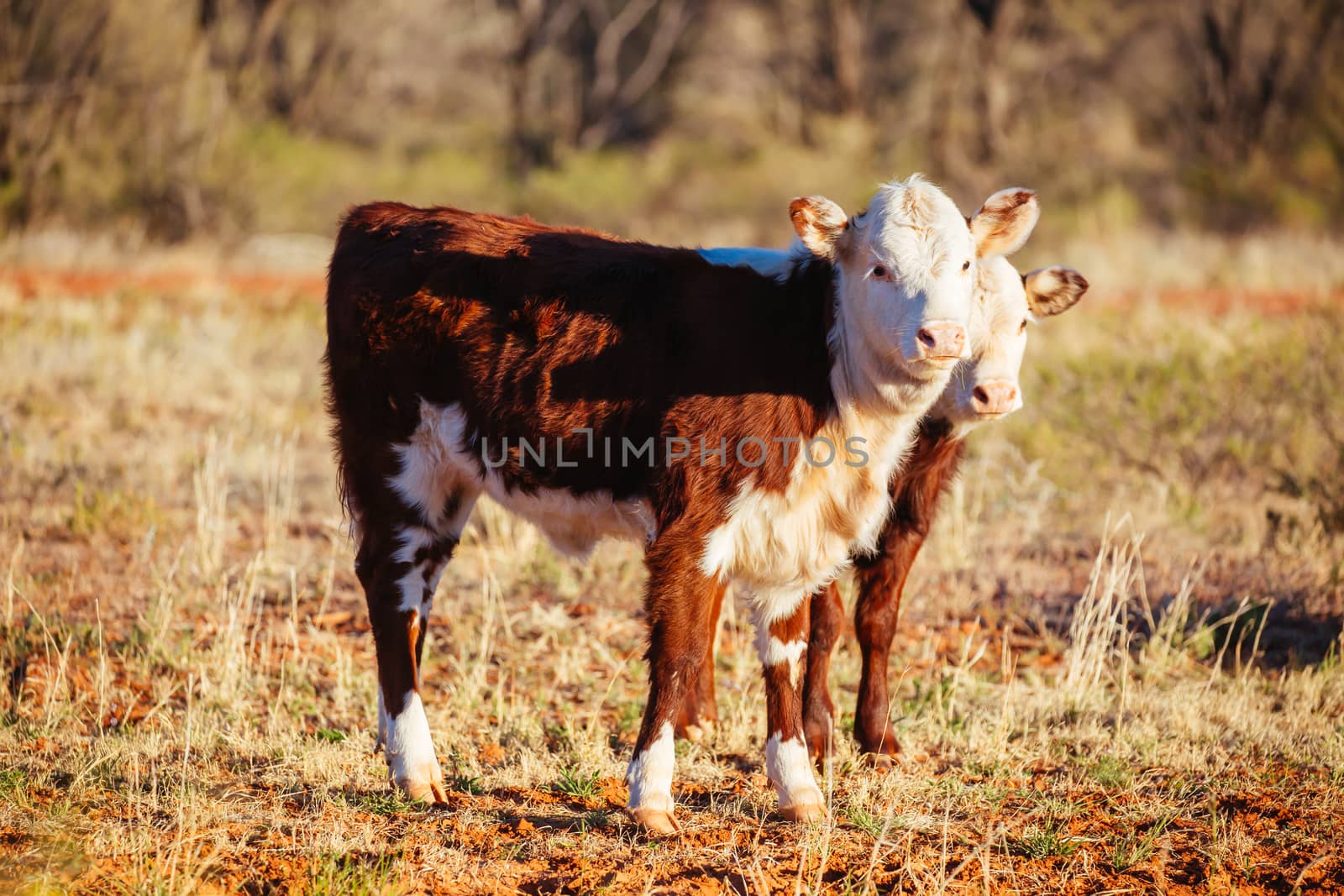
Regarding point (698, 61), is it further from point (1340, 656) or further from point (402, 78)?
point (1340, 656)

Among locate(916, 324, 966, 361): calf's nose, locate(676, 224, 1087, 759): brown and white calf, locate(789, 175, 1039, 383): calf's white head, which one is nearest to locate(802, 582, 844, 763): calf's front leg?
locate(676, 224, 1087, 759): brown and white calf

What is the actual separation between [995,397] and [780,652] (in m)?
1.18

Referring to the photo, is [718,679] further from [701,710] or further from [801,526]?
[801,526]

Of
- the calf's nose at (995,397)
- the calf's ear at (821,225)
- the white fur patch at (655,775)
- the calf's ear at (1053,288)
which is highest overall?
the calf's ear at (821,225)

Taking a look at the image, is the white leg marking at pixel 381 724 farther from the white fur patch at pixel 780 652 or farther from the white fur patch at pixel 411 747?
the white fur patch at pixel 780 652

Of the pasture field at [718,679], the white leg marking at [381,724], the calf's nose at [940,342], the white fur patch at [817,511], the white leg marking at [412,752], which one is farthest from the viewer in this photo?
the white leg marking at [381,724]

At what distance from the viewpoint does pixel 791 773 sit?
4406 mm

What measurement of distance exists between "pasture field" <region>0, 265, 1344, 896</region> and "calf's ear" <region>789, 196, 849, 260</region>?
6.02 feet

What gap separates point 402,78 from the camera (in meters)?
38.2

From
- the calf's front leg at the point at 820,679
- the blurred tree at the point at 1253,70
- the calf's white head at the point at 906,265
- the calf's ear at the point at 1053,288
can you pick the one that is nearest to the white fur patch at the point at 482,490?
the calf's front leg at the point at 820,679

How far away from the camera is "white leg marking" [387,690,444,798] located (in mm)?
4469

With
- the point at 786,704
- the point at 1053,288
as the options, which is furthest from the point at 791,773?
the point at 1053,288

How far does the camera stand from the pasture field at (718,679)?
396cm

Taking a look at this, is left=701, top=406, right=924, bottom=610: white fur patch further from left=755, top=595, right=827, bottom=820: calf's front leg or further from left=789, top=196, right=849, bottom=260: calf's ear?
left=789, top=196, right=849, bottom=260: calf's ear
